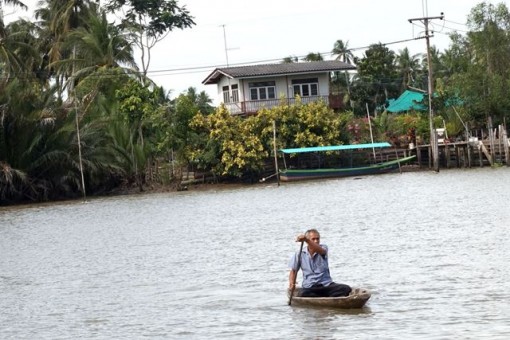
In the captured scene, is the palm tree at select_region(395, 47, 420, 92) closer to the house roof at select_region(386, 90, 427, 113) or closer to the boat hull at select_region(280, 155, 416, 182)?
the house roof at select_region(386, 90, 427, 113)

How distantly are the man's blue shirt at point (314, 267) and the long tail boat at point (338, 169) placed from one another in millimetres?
37431

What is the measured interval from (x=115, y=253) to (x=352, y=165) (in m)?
31.7

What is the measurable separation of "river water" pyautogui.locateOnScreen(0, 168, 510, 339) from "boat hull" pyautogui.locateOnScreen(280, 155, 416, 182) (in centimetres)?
1076

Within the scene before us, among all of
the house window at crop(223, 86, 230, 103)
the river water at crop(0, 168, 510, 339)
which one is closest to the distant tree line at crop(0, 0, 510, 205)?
the house window at crop(223, 86, 230, 103)

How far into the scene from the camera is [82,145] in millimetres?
53719

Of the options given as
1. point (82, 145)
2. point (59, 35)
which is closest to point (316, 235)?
point (82, 145)

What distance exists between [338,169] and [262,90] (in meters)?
10.9

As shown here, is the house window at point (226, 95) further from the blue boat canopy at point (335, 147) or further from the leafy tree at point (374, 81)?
the blue boat canopy at point (335, 147)

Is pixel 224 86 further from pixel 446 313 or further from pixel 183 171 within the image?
pixel 446 313

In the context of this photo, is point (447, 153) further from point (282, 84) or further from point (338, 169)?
point (282, 84)

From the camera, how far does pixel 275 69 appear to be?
6575cm

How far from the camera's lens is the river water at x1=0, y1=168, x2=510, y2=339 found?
16.7 m

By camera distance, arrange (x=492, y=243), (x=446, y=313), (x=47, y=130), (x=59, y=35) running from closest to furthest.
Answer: (x=446, y=313)
(x=492, y=243)
(x=47, y=130)
(x=59, y=35)

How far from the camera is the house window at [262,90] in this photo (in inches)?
2579
